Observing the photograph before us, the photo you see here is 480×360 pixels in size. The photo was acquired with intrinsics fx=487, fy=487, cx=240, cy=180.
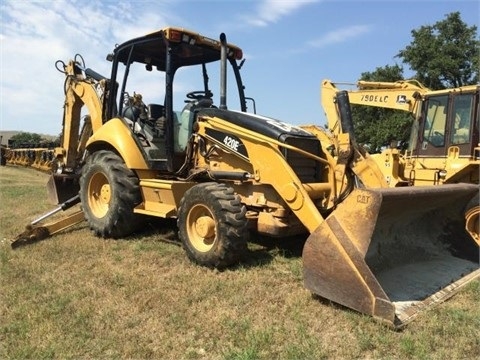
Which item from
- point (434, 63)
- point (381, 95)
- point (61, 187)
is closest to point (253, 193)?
point (61, 187)

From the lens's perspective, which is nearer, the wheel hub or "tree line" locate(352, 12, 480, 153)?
the wheel hub

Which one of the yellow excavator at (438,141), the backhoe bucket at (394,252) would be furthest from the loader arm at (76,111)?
the backhoe bucket at (394,252)

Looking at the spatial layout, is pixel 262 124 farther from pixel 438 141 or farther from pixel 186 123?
pixel 438 141

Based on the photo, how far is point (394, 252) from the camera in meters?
5.07

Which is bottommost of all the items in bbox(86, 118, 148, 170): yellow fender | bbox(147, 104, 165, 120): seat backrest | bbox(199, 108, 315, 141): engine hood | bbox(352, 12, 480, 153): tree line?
bbox(86, 118, 148, 170): yellow fender

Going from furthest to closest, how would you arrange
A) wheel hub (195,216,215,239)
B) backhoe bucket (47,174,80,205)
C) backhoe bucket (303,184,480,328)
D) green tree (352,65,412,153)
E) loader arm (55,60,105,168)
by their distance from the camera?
green tree (352,65,412,153) < backhoe bucket (47,174,80,205) < loader arm (55,60,105,168) < wheel hub (195,216,215,239) < backhoe bucket (303,184,480,328)

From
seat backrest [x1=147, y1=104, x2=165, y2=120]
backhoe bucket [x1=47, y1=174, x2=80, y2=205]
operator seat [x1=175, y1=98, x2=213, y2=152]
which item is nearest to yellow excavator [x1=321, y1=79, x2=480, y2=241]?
operator seat [x1=175, y1=98, x2=213, y2=152]

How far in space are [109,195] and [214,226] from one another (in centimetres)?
251

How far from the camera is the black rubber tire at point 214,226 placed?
5.20 metres

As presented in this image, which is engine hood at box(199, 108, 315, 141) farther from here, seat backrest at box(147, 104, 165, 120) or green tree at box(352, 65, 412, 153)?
green tree at box(352, 65, 412, 153)

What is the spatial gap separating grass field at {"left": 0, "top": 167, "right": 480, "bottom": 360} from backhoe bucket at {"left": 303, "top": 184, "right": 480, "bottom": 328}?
0.56 feet

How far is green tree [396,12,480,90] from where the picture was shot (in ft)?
99.0

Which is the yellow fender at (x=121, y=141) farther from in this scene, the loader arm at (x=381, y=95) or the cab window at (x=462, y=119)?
the cab window at (x=462, y=119)

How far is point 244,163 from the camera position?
6.01m
